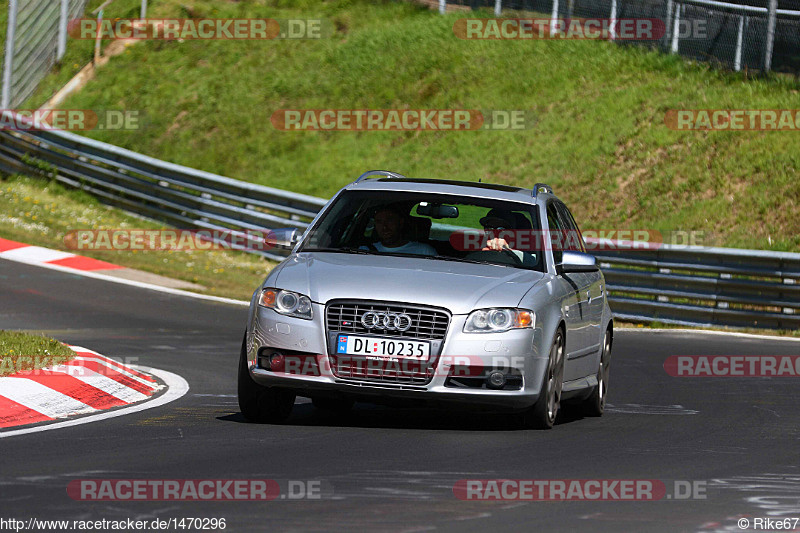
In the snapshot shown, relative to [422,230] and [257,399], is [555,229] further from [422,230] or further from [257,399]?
[257,399]

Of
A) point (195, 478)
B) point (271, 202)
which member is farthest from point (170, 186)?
point (195, 478)

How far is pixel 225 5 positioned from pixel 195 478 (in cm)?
3097

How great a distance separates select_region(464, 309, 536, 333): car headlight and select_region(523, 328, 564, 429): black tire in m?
0.39

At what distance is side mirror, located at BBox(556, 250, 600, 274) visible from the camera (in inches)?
387

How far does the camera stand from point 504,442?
8.60 metres

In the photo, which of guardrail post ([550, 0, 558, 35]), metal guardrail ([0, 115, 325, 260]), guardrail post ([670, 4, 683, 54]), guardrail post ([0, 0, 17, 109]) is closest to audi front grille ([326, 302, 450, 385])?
metal guardrail ([0, 115, 325, 260])

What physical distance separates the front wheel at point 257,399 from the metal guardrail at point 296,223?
11510mm

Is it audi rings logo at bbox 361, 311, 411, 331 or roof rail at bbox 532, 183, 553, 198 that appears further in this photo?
roof rail at bbox 532, 183, 553, 198

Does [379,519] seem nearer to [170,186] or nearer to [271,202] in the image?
[271,202]

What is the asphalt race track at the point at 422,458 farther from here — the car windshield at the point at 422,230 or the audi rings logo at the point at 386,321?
the car windshield at the point at 422,230

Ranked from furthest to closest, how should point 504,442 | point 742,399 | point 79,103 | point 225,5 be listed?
point 225,5
point 79,103
point 742,399
point 504,442

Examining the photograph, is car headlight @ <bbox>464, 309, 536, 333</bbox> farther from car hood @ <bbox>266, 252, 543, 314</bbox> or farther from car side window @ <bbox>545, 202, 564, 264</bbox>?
car side window @ <bbox>545, 202, 564, 264</bbox>

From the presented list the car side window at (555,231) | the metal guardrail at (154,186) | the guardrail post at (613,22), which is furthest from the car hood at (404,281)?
the guardrail post at (613,22)

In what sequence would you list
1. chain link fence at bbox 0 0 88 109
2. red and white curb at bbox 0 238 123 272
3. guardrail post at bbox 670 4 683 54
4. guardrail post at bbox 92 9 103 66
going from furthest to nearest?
guardrail post at bbox 92 9 103 66
chain link fence at bbox 0 0 88 109
guardrail post at bbox 670 4 683 54
red and white curb at bbox 0 238 123 272
